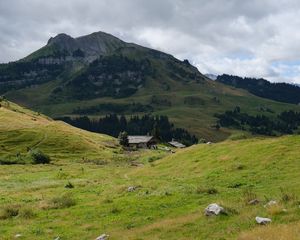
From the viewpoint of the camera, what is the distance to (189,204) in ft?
111

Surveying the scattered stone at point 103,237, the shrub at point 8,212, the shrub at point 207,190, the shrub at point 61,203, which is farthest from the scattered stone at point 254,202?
the shrub at point 8,212

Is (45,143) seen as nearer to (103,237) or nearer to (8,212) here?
(8,212)

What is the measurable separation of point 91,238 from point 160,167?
4018 cm

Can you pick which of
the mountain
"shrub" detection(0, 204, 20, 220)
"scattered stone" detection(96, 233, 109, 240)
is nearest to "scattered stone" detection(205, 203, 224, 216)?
"scattered stone" detection(96, 233, 109, 240)

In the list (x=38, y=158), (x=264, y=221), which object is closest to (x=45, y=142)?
(x=38, y=158)

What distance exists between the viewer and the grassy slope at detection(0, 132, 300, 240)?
1030 inches

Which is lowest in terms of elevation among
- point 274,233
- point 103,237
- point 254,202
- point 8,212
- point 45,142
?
point 45,142

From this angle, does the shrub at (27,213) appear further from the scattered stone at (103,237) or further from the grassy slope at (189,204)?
the scattered stone at (103,237)

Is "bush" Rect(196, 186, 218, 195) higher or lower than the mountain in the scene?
higher

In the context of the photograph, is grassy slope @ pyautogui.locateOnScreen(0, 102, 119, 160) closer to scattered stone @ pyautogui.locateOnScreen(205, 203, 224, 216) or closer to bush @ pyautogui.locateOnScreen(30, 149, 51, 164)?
bush @ pyautogui.locateOnScreen(30, 149, 51, 164)

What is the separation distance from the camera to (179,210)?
32312 millimetres

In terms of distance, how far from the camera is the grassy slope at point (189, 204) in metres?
26.2

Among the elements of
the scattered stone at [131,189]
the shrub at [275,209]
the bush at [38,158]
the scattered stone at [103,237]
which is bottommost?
the bush at [38,158]

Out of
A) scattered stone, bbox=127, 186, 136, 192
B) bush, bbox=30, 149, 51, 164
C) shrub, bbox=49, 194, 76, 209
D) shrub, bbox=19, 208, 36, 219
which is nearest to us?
shrub, bbox=19, 208, 36, 219
